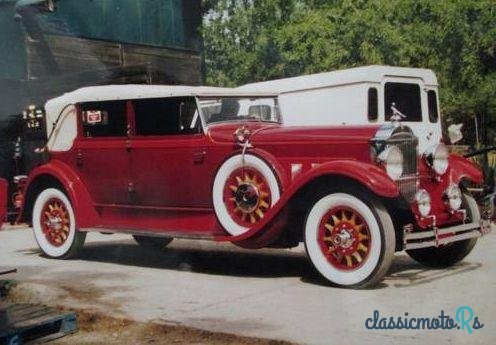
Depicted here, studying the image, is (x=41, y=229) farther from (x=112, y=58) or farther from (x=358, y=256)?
(x=112, y=58)

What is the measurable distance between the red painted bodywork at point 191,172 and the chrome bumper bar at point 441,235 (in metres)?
0.24

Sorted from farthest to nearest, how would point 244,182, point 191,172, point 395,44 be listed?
point 395,44 < point 191,172 < point 244,182

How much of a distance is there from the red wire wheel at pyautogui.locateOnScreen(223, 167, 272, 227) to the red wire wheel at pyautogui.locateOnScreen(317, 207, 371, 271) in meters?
0.61

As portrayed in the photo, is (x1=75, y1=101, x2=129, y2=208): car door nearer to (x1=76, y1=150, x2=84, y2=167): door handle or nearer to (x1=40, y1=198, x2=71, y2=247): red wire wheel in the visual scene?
(x1=76, y1=150, x2=84, y2=167): door handle

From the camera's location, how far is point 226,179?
5680 mm

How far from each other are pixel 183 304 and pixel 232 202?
49.3 inches

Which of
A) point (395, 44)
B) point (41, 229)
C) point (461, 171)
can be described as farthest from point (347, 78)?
point (41, 229)

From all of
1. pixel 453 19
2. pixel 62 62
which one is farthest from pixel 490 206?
pixel 62 62

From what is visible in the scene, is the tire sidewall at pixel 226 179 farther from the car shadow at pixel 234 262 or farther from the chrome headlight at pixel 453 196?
the chrome headlight at pixel 453 196

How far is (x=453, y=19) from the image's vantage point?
1205 centimetres

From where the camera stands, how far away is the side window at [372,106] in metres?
8.43

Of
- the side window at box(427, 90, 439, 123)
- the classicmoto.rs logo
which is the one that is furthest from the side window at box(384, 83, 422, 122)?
the classicmoto.rs logo

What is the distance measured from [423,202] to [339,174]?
0.82 m

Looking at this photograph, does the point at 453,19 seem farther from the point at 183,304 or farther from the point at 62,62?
the point at 183,304
